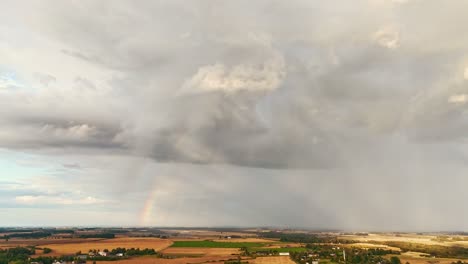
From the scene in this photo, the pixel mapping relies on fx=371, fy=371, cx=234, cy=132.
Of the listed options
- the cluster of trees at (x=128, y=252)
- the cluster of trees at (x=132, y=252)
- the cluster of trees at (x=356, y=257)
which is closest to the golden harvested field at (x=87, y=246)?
the cluster of trees at (x=128, y=252)

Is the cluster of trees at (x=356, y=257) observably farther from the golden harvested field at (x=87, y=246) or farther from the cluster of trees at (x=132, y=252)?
the golden harvested field at (x=87, y=246)

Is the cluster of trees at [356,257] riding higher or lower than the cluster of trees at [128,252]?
lower

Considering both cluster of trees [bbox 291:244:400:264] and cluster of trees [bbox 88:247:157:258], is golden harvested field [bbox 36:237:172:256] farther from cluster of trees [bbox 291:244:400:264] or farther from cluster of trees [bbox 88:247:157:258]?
cluster of trees [bbox 291:244:400:264]

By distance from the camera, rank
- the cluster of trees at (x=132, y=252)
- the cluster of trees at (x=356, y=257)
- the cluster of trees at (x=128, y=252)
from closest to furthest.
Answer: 1. the cluster of trees at (x=356, y=257)
2. the cluster of trees at (x=128, y=252)
3. the cluster of trees at (x=132, y=252)

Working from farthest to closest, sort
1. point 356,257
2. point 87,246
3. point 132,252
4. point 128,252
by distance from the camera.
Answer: point 87,246, point 128,252, point 132,252, point 356,257

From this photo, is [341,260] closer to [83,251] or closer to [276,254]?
[276,254]

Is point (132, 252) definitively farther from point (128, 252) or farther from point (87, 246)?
point (87, 246)

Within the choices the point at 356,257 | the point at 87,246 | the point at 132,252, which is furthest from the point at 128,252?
the point at 356,257

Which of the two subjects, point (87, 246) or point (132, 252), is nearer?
point (132, 252)

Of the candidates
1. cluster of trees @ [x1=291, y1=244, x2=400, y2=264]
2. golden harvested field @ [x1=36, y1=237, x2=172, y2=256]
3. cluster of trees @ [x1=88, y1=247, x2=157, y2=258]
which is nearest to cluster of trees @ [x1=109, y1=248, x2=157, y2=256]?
cluster of trees @ [x1=88, y1=247, x2=157, y2=258]

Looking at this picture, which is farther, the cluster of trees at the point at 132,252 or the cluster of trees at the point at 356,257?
the cluster of trees at the point at 132,252

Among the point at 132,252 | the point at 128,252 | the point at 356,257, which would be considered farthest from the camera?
the point at 128,252
